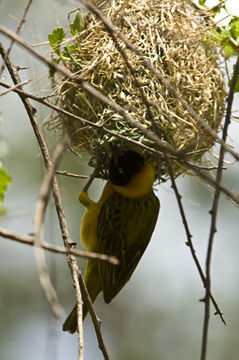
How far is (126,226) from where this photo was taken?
11.3ft

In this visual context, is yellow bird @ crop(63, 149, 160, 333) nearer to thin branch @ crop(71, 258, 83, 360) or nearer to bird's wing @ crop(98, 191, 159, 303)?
bird's wing @ crop(98, 191, 159, 303)

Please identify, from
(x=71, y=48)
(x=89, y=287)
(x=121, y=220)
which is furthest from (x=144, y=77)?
(x=89, y=287)

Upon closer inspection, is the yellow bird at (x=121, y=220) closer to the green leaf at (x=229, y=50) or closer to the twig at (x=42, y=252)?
the green leaf at (x=229, y=50)

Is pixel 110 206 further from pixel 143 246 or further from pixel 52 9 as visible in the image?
pixel 52 9

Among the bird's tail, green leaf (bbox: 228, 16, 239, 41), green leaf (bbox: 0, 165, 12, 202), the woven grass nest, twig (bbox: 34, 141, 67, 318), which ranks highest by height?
green leaf (bbox: 228, 16, 239, 41)

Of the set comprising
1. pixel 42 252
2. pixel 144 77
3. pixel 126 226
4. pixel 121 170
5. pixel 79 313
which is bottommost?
pixel 42 252

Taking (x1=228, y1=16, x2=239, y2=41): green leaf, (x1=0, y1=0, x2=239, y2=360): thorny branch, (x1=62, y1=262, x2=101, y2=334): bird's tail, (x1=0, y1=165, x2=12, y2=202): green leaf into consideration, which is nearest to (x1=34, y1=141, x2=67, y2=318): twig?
(x1=0, y1=0, x2=239, y2=360): thorny branch

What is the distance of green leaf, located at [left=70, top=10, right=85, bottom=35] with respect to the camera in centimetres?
297

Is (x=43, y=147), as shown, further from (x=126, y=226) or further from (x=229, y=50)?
(x=229, y=50)

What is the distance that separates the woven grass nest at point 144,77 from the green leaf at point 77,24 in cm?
5

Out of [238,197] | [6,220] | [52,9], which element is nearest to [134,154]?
[52,9]

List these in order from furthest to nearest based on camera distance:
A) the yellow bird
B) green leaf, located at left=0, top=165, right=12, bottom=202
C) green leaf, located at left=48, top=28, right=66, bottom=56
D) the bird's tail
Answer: the bird's tail, the yellow bird, green leaf, located at left=48, top=28, right=66, bottom=56, green leaf, located at left=0, top=165, right=12, bottom=202

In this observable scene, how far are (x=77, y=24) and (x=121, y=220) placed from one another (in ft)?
3.19

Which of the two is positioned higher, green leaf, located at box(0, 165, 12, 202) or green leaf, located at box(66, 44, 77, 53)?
green leaf, located at box(66, 44, 77, 53)
